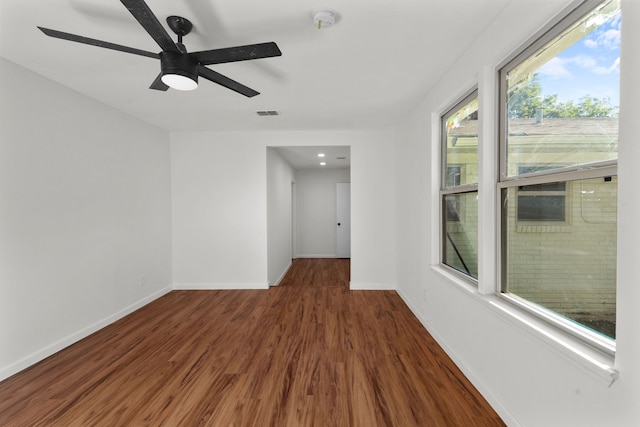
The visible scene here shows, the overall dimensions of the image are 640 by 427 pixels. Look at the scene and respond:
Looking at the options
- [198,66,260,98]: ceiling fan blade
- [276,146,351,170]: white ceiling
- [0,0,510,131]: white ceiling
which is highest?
[0,0,510,131]: white ceiling

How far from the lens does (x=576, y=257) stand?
4.38 ft

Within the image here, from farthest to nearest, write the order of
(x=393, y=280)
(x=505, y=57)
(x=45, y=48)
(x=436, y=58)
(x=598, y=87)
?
(x=393, y=280)
(x=436, y=58)
(x=45, y=48)
(x=505, y=57)
(x=598, y=87)

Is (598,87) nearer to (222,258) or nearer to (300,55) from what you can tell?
(300,55)

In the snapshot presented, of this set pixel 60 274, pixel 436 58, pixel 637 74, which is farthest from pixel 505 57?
pixel 60 274

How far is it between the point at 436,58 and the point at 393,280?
3.15 metres

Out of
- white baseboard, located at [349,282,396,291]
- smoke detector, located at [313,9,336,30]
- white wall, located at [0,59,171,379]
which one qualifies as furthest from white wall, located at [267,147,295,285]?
smoke detector, located at [313,9,336,30]

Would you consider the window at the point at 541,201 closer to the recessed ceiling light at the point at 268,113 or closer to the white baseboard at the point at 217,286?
the recessed ceiling light at the point at 268,113

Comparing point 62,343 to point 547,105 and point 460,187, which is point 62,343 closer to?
point 460,187

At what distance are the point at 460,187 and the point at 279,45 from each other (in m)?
1.88

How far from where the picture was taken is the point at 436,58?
2.22 meters

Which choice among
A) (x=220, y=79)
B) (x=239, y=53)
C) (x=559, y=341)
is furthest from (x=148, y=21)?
(x=559, y=341)

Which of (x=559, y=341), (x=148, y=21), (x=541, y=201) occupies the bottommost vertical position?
(x=559, y=341)

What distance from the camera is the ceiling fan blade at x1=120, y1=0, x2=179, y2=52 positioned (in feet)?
3.95

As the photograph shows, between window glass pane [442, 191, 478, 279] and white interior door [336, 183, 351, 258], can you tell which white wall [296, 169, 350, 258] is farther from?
window glass pane [442, 191, 478, 279]
